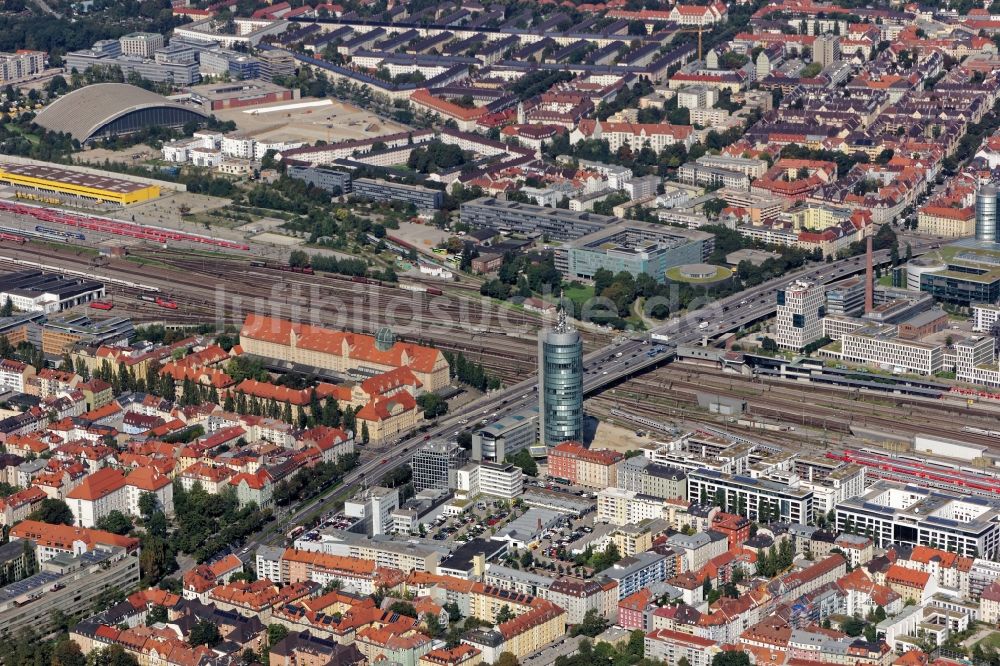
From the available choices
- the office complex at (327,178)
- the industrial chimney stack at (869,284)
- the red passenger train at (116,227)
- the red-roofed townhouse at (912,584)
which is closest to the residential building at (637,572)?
the red-roofed townhouse at (912,584)

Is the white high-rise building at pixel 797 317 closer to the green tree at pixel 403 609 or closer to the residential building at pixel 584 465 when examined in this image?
the residential building at pixel 584 465

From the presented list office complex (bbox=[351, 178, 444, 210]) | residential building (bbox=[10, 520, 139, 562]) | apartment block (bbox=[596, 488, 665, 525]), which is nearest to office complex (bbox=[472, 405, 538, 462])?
apartment block (bbox=[596, 488, 665, 525])

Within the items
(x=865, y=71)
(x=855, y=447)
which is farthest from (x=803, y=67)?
(x=855, y=447)

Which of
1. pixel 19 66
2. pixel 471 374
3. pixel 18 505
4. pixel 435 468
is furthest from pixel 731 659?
pixel 19 66

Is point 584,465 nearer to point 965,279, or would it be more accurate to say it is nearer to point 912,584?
point 912,584

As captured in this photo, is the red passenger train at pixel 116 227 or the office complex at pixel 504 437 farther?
the red passenger train at pixel 116 227
